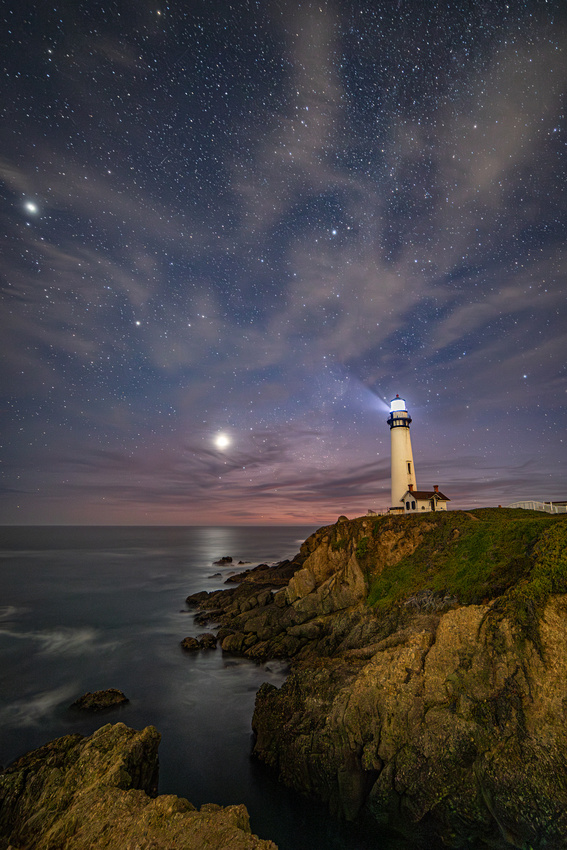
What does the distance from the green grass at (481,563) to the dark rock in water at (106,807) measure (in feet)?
40.1

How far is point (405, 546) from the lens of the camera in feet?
91.1

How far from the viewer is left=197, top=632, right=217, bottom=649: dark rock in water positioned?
3090cm

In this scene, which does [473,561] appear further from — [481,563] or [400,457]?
[400,457]

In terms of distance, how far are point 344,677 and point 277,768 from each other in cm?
470

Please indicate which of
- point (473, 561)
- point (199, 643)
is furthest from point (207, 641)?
point (473, 561)

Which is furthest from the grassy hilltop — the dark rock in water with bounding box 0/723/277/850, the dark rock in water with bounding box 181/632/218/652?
the dark rock in water with bounding box 181/632/218/652

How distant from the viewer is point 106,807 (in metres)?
9.70

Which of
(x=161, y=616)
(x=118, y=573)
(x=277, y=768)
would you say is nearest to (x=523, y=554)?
(x=277, y=768)

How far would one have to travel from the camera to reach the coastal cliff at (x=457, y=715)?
12.0 metres

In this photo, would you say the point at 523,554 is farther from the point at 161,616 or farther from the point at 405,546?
the point at 161,616

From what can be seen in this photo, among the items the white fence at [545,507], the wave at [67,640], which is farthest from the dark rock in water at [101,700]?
the white fence at [545,507]

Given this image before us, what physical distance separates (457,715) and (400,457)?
1215 inches

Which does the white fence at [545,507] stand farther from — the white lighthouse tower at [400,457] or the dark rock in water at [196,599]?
the dark rock in water at [196,599]

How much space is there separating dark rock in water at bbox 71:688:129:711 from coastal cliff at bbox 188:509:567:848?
1035 centimetres
